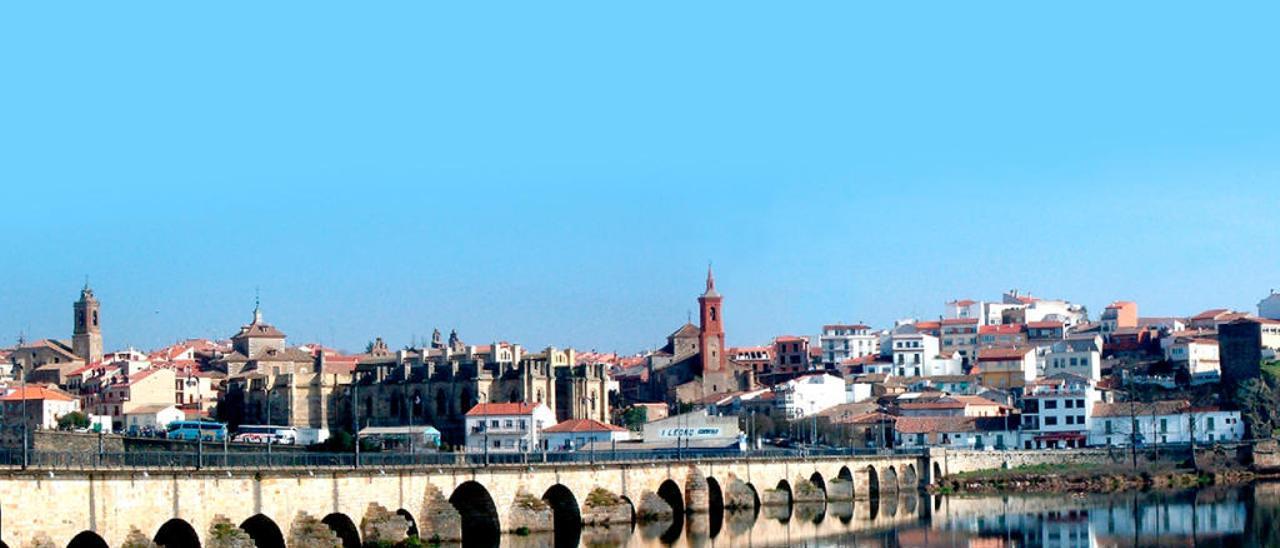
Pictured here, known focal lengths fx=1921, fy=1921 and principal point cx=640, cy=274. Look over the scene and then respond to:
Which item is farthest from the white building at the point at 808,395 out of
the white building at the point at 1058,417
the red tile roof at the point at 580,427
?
the red tile roof at the point at 580,427

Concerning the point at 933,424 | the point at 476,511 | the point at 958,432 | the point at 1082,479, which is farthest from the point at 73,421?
the point at 476,511

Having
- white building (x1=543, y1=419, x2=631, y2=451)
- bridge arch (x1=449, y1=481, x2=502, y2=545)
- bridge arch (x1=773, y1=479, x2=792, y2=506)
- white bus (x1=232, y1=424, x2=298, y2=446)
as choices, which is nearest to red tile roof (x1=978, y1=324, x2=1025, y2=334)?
white building (x1=543, y1=419, x2=631, y2=451)

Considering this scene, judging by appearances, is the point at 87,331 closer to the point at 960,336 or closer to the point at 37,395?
the point at 37,395

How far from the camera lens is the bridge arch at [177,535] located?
A: 1641 inches

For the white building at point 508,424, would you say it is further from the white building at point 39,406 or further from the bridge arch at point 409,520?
the bridge arch at point 409,520

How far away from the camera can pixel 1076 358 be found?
123m

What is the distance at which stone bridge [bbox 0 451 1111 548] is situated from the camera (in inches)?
1497

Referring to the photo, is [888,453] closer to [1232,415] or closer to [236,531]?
[1232,415]

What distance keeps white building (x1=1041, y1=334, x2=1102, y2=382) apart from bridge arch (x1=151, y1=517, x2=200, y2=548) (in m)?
84.3

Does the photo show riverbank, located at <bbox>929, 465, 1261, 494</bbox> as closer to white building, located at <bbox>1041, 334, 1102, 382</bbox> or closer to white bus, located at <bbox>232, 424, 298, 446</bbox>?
white building, located at <bbox>1041, 334, 1102, 382</bbox>

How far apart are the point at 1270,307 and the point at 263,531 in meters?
105

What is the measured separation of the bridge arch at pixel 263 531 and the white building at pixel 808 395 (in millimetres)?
71534

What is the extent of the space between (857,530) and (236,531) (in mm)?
23391

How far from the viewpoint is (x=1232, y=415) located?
332 feet
